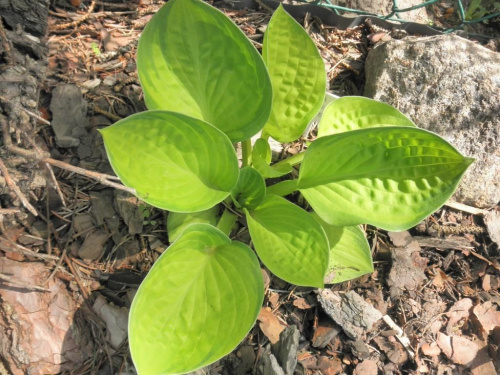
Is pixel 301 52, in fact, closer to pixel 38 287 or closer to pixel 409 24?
pixel 409 24

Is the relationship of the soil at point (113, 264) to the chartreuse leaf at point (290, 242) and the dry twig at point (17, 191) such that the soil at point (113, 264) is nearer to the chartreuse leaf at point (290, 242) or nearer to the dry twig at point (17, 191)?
the dry twig at point (17, 191)

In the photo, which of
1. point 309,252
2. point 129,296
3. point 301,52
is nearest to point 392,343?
point 309,252

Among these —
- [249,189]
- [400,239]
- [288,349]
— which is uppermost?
[249,189]

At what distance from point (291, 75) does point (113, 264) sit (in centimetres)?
85

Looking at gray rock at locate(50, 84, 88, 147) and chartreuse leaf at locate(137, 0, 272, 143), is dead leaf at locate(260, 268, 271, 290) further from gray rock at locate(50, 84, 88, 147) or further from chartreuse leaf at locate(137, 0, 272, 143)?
gray rock at locate(50, 84, 88, 147)

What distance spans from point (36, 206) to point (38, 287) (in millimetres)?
261

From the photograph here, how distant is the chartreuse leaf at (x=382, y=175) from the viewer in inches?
42.5

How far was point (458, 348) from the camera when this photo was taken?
157cm

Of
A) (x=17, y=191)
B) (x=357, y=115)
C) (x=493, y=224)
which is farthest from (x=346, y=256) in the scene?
(x=17, y=191)

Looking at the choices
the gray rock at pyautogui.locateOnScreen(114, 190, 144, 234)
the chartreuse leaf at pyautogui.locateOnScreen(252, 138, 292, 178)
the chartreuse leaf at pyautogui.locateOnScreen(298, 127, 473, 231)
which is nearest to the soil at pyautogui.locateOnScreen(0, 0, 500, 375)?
the gray rock at pyautogui.locateOnScreen(114, 190, 144, 234)

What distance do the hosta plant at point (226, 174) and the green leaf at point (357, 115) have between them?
0.24 ft

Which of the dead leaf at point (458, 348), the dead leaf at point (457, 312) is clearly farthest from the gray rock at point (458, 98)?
the dead leaf at point (458, 348)

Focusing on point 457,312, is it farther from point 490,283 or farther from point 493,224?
point 493,224

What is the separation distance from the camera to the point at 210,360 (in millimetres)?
1054
